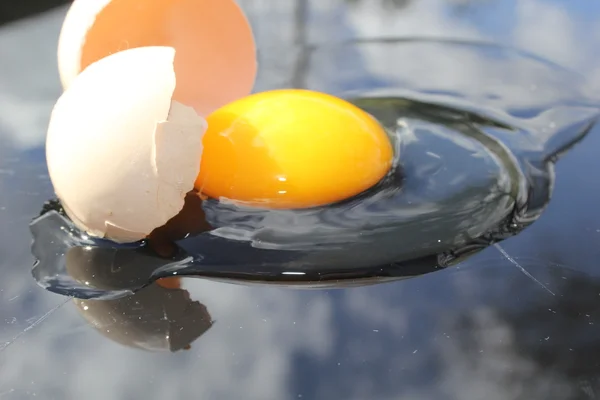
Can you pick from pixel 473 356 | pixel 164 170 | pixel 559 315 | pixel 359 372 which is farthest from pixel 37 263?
pixel 559 315

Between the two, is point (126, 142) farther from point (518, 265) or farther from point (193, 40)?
point (518, 265)

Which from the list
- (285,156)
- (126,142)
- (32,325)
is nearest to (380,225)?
(285,156)

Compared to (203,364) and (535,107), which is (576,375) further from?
(535,107)

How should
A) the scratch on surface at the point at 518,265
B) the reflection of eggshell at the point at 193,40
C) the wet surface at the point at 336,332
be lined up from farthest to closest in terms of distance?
the reflection of eggshell at the point at 193,40 < the scratch on surface at the point at 518,265 < the wet surface at the point at 336,332

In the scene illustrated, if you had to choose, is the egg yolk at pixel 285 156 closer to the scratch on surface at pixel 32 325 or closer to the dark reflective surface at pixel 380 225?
the dark reflective surface at pixel 380 225

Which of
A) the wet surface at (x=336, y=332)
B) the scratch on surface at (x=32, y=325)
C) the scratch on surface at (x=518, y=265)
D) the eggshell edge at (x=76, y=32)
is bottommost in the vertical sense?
the scratch on surface at (x=32, y=325)

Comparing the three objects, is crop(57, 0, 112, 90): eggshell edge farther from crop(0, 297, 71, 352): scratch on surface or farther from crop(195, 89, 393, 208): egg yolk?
crop(0, 297, 71, 352): scratch on surface

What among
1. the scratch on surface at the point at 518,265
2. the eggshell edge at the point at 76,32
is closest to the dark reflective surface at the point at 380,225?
the scratch on surface at the point at 518,265

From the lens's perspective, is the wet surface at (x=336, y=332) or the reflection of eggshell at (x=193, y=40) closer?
the wet surface at (x=336, y=332)
